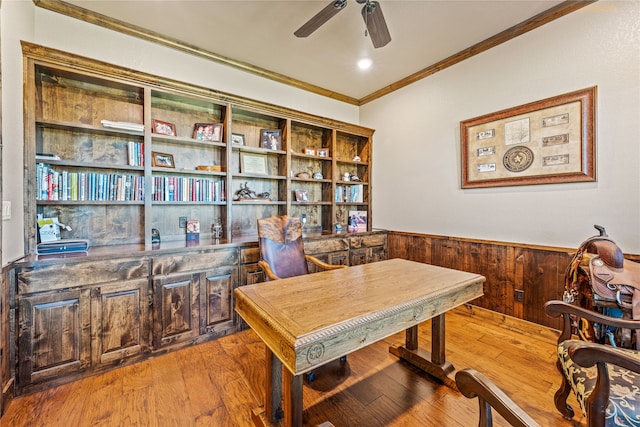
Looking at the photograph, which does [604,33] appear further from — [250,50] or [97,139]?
[97,139]

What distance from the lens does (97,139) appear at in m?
2.46

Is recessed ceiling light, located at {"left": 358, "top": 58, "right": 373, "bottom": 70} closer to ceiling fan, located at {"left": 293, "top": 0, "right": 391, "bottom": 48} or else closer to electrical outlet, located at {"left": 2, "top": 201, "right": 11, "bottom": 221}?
ceiling fan, located at {"left": 293, "top": 0, "right": 391, "bottom": 48}

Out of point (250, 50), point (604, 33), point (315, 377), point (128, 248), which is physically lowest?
point (315, 377)

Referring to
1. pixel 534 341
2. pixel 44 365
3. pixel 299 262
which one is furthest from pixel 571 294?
pixel 44 365

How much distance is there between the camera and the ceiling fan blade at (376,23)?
6.24ft

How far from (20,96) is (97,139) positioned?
1.97ft

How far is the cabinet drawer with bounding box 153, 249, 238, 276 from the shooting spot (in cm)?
223

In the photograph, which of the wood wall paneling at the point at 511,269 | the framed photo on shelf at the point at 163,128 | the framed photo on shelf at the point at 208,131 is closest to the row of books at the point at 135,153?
the framed photo on shelf at the point at 163,128

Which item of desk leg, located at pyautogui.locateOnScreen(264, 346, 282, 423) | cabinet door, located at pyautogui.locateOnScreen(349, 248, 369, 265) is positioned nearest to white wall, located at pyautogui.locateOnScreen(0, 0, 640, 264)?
cabinet door, located at pyautogui.locateOnScreen(349, 248, 369, 265)

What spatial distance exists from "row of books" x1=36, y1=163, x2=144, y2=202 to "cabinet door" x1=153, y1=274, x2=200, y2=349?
85 cm

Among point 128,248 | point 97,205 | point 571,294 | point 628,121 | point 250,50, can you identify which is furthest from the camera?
point 250,50

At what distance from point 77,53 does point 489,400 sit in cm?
361

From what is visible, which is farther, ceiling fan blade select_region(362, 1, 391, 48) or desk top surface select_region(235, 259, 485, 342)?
ceiling fan blade select_region(362, 1, 391, 48)

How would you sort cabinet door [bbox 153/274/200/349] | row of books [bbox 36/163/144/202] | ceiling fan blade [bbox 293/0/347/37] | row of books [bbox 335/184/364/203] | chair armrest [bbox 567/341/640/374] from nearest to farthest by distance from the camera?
chair armrest [bbox 567/341/640/374] < ceiling fan blade [bbox 293/0/347/37] < row of books [bbox 36/163/144/202] < cabinet door [bbox 153/274/200/349] < row of books [bbox 335/184/364/203]
